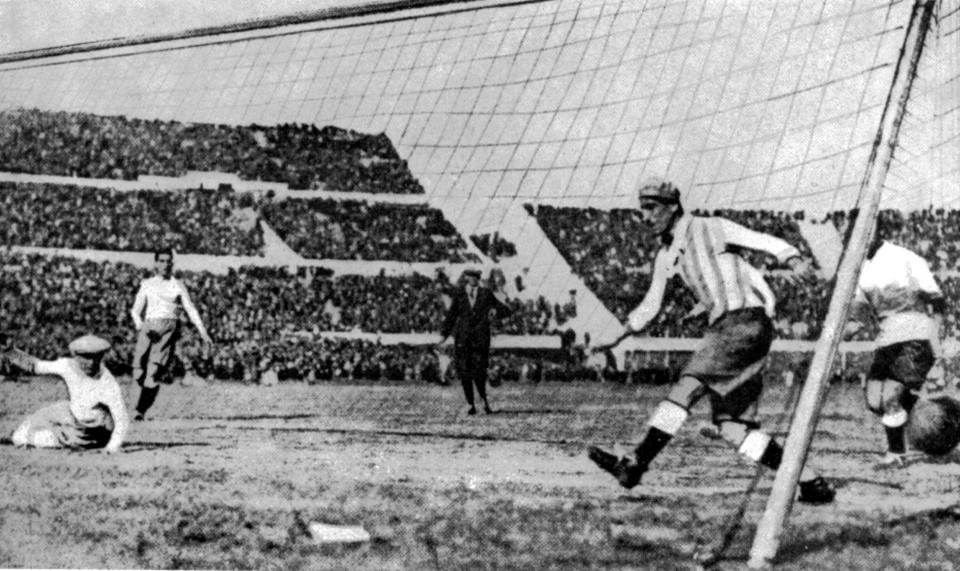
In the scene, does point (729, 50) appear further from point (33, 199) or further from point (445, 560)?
point (33, 199)

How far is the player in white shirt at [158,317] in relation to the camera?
6.69m

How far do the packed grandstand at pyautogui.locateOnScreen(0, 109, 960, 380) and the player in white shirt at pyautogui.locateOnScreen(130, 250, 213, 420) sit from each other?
0.13m

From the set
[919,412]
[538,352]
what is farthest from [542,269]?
[919,412]

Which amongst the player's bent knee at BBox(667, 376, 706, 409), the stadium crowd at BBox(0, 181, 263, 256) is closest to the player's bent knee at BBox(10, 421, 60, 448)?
the stadium crowd at BBox(0, 181, 263, 256)

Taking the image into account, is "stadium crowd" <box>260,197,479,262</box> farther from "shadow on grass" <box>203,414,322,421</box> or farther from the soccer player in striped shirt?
the soccer player in striped shirt

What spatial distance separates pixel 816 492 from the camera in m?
4.73

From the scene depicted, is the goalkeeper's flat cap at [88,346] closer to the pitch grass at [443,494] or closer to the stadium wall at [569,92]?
the pitch grass at [443,494]

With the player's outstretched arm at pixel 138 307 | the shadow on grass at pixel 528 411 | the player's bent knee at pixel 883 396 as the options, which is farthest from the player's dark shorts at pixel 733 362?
the player's outstretched arm at pixel 138 307

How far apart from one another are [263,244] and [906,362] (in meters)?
4.23

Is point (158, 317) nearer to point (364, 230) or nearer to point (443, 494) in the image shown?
point (364, 230)

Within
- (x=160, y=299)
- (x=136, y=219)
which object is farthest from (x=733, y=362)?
(x=136, y=219)

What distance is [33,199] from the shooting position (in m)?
6.86

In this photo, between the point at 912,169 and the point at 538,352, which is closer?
the point at 912,169

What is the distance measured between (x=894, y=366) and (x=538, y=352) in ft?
6.49
